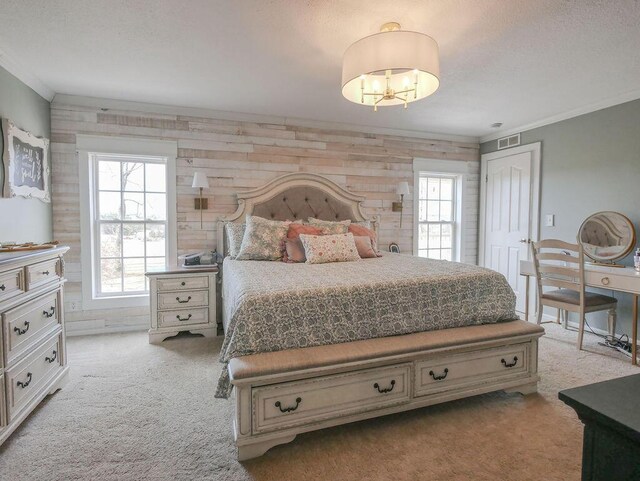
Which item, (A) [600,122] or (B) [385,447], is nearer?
(B) [385,447]

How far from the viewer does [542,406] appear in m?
2.14

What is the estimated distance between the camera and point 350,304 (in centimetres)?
196

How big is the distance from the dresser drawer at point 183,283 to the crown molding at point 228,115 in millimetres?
1784

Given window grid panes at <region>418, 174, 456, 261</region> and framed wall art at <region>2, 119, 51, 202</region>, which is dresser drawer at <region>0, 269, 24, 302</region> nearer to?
framed wall art at <region>2, 119, 51, 202</region>

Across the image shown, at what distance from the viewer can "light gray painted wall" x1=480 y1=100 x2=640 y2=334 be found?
10.7ft

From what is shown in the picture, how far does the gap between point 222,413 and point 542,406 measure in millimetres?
2004

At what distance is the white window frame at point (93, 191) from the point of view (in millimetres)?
3393

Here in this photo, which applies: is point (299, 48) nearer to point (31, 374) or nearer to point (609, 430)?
point (609, 430)

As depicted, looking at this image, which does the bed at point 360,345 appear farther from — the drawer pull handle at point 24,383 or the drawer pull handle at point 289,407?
the drawer pull handle at point 24,383

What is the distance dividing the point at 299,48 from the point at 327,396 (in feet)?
7.42

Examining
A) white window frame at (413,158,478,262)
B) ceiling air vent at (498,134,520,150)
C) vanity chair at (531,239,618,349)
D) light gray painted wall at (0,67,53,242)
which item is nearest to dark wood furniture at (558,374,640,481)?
vanity chair at (531,239,618,349)

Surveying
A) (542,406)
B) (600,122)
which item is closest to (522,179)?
(600,122)

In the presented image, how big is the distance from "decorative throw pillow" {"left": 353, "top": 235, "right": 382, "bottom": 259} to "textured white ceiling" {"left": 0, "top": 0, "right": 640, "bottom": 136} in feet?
4.67

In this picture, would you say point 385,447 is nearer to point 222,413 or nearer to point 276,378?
point 276,378
